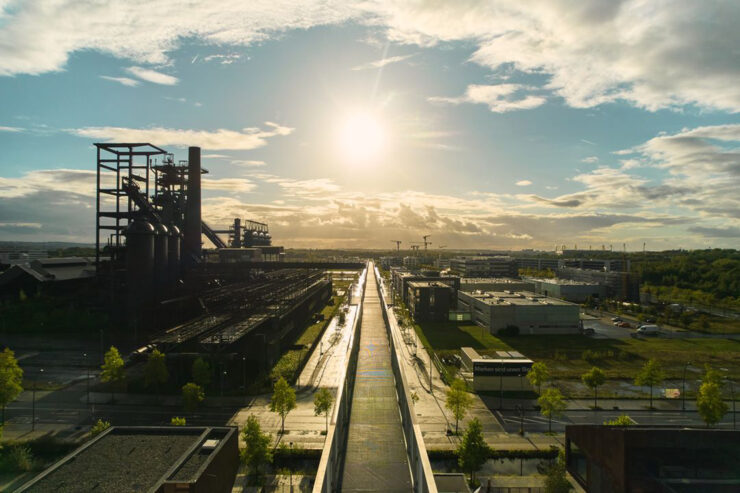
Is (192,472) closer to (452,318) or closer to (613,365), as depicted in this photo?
(613,365)

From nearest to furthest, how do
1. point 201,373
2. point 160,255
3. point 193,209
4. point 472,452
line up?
point 472,452 < point 201,373 < point 160,255 < point 193,209

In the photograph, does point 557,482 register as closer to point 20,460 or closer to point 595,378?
point 595,378

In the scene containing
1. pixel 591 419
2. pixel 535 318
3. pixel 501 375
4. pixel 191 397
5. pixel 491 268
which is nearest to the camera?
pixel 191 397

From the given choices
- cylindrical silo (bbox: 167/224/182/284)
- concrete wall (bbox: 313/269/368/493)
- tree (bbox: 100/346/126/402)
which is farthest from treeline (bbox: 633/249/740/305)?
tree (bbox: 100/346/126/402)

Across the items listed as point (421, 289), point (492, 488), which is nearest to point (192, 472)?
point (492, 488)

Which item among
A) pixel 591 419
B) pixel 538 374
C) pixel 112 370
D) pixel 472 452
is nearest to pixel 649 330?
pixel 538 374

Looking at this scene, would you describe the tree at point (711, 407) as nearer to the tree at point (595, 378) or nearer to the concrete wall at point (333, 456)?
the tree at point (595, 378)

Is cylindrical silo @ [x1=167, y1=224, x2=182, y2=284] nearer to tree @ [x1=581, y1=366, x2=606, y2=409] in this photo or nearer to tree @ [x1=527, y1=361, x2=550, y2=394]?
tree @ [x1=527, y1=361, x2=550, y2=394]
